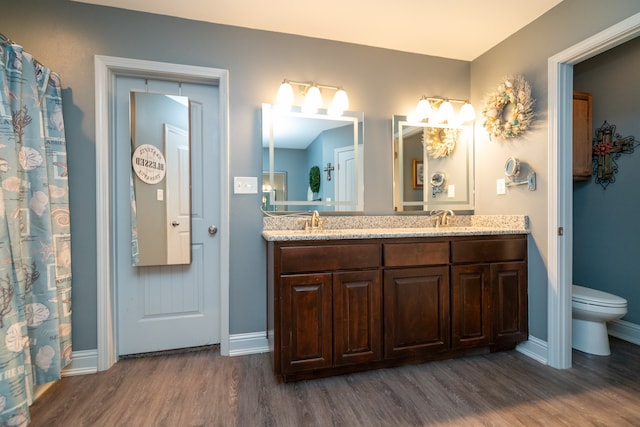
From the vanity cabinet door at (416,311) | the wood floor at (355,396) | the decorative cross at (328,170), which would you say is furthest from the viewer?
the decorative cross at (328,170)

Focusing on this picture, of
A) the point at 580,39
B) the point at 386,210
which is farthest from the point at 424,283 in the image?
the point at 580,39

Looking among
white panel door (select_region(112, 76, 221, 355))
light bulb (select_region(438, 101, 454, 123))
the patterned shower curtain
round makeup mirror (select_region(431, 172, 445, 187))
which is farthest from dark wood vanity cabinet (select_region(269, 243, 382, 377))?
light bulb (select_region(438, 101, 454, 123))

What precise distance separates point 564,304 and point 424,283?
3.04ft

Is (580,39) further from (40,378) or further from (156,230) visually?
(40,378)

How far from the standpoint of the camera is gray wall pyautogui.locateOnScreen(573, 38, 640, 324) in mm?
2273

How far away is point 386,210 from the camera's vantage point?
2348mm

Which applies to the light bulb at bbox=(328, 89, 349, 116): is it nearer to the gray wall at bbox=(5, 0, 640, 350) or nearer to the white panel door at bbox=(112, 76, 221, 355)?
the gray wall at bbox=(5, 0, 640, 350)

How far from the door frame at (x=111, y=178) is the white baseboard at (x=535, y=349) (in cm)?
211

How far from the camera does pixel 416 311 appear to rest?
6.03 ft

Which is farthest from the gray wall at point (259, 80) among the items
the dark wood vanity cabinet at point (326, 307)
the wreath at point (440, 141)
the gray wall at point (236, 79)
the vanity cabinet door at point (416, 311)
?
the vanity cabinet door at point (416, 311)

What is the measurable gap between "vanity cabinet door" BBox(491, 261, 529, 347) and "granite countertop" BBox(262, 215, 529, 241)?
267 millimetres

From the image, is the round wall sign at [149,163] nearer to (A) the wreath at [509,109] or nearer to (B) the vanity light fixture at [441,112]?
(B) the vanity light fixture at [441,112]

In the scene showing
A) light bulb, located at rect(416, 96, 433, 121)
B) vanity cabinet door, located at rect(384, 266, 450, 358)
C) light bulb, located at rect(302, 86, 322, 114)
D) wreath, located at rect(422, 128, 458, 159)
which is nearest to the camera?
vanity cabinet door, located at rect(384, 266, 450, 358)

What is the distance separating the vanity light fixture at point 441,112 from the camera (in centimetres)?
234
